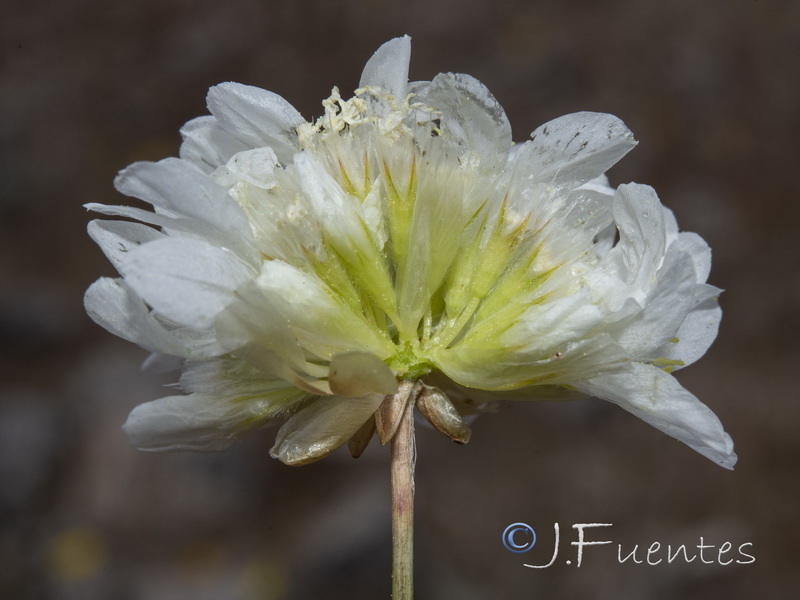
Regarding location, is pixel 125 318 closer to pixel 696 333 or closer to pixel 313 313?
pixel 313 313

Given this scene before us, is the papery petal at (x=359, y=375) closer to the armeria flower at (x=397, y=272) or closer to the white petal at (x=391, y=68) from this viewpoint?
the armeria flower at (x=397, y=272)

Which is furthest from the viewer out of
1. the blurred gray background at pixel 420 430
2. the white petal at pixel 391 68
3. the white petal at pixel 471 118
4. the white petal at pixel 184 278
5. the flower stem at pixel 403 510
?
the blurred gray background at pixel 420 430

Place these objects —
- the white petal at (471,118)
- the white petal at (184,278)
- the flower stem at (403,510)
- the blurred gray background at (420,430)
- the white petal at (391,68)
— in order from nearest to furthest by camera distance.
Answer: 1. the white petal at (184,278)
2. the flower stem at (403,510)
3. the white petal at (471,118)
4. the white petal at (391,68)
5. the blurred gray background at (420,430)

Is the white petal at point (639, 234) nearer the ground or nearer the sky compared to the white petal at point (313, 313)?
nearer the sky

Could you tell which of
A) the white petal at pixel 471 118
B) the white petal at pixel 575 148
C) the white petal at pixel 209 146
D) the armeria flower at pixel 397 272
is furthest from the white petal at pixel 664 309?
the white petal at pixel 209 146

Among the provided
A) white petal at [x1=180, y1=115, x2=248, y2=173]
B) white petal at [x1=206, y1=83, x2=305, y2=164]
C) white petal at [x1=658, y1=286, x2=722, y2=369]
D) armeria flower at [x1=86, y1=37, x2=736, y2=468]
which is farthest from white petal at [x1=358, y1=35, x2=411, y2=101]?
white petal at [x1=658, y1=286, x2=722, y2=369]
